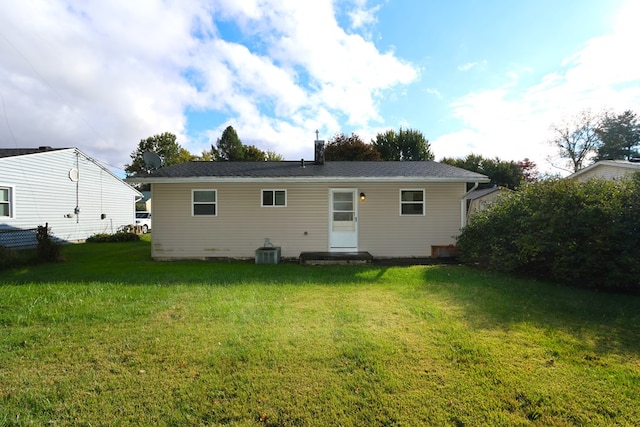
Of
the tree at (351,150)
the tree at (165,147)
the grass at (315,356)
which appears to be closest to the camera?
the grass at (315,356)

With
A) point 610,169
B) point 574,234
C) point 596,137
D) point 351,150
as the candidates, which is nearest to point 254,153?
point 351,150

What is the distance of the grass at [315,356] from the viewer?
90.3 inches

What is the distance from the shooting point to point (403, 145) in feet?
114

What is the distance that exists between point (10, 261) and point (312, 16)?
36.9 feet

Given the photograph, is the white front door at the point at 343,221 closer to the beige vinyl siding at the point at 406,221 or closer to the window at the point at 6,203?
the beige vinyl siding at the point at 406,221

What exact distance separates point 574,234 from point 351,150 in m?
25.2

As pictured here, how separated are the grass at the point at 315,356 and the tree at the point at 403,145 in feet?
101

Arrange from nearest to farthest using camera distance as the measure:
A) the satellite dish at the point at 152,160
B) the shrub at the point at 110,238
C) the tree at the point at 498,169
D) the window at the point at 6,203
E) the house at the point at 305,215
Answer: the house at the point at 305,215
the satellite dish at the point at 152,160
the window at the point at 6,203
the shrub at the point at 110,238
the tree at the point at 498,169

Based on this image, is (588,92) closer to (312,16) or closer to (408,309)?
(312,16)

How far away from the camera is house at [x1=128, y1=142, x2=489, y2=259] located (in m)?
9.55

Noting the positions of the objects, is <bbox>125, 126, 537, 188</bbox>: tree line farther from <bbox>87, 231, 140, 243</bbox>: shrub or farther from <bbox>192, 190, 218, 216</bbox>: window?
<bbox>192, 190, 218, 216</bbox>: window

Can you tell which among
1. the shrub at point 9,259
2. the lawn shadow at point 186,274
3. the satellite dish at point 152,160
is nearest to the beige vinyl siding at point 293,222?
the lawn shadow at point 186,274

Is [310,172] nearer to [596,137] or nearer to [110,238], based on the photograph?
[110,238]

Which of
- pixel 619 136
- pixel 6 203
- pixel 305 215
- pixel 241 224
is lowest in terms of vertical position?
pixel 241 224
